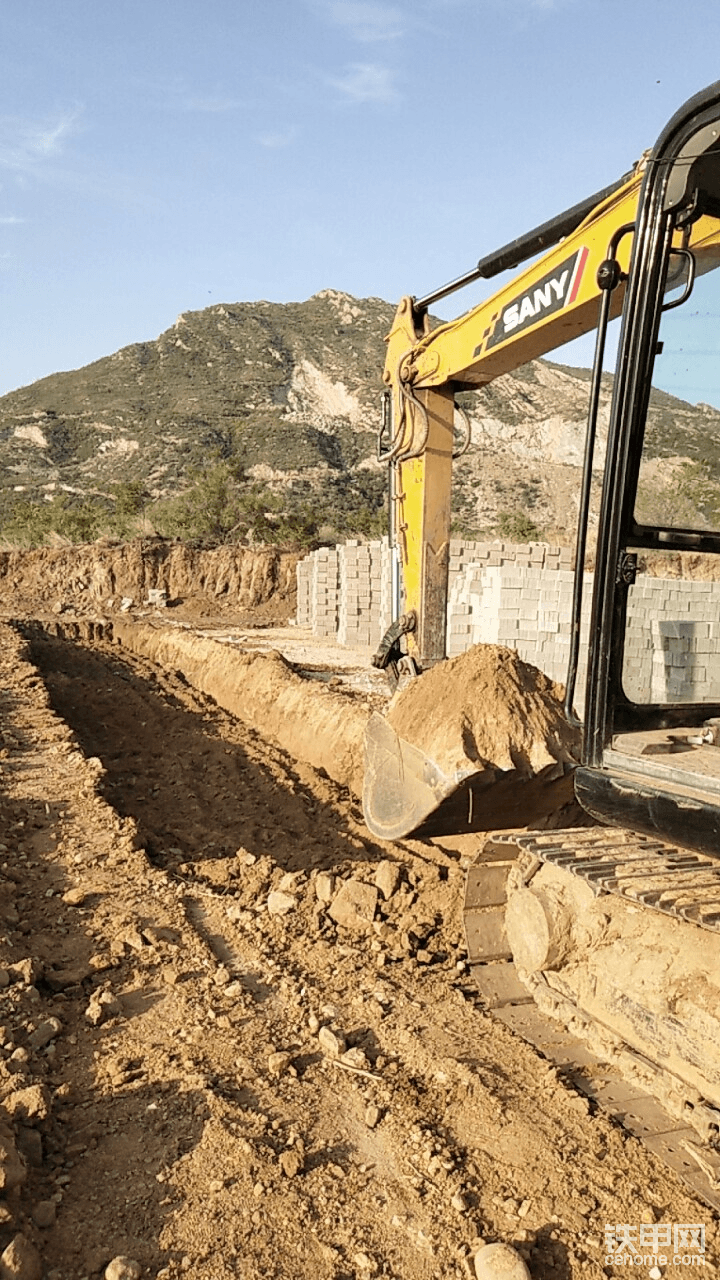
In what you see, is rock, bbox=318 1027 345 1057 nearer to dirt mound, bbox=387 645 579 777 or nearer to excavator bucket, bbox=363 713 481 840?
excavator bucket, bbox=363 713 481 840

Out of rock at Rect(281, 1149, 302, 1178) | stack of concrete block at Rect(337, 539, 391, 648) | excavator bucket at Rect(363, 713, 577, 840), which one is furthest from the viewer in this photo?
stack of concrete block at Rect(337, 539, 391, 648)

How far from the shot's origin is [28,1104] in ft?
9.68

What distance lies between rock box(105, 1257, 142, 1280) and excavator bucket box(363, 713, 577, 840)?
2.32 m

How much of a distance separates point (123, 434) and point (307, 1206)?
193ft

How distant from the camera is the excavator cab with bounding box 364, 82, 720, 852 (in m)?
2.91

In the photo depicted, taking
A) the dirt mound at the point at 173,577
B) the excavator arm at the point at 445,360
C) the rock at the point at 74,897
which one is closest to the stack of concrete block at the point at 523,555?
the excavator arm at the point at 445,360

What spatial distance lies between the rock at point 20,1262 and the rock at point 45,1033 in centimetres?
115

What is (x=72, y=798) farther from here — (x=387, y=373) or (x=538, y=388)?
(x=538, y=388)

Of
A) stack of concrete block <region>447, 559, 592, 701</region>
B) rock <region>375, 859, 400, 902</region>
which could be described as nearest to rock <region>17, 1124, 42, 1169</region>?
rock <region>375, 859, 400, 902</region>

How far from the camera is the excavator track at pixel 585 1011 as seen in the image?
2.97 metres

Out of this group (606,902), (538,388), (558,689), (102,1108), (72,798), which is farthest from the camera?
(538,388)

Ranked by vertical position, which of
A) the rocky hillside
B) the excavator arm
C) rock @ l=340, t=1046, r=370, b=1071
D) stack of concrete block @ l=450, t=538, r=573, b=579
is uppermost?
the rocky hillside

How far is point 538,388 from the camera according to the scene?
6962cm

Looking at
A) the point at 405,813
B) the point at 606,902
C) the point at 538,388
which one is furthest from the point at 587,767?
the point at 538,388
